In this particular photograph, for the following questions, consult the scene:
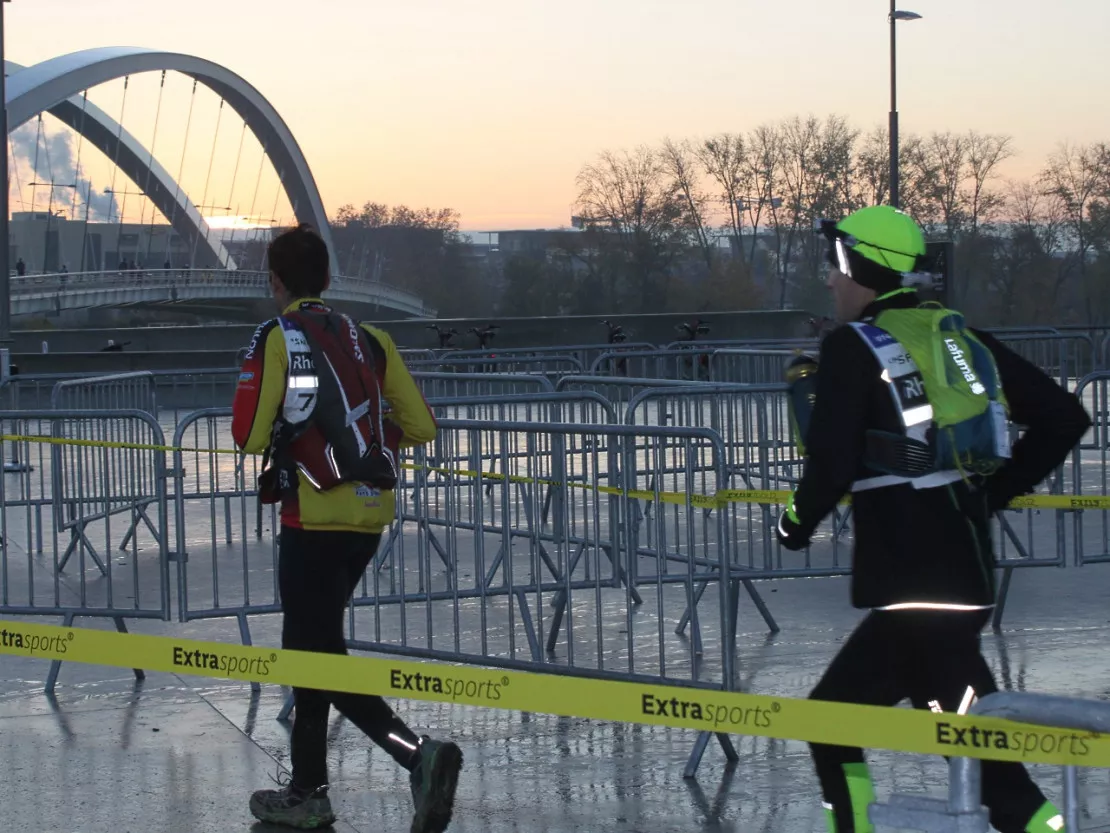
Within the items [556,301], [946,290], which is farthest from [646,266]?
[946,290]

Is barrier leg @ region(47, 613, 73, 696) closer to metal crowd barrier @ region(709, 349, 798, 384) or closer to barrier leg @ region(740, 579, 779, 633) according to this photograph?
barrier leg @ region(740, 579, 779, 633)

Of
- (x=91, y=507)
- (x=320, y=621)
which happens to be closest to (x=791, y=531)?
(x=320, y=621)

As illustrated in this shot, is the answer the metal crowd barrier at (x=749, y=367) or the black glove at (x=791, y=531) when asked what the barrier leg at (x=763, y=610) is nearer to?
the black glove at (x=791, y=531)

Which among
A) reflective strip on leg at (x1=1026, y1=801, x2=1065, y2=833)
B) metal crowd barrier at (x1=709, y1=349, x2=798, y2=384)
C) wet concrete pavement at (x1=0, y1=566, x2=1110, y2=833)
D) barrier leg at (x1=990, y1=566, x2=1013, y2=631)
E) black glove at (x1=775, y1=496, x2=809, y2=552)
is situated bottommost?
wet concrete pavement at (x1=0, y1=566, x2=1110, y2=833)

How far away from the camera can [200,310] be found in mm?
82000

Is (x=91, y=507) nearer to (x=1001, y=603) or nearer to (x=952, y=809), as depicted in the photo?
(x=1001, y=603)

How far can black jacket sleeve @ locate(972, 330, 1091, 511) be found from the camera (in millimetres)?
3787

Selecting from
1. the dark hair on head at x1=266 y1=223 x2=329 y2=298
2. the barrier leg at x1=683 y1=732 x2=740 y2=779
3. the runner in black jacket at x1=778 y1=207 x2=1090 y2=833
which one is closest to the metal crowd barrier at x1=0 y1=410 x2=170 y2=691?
the dark hair on head at x1=266 y1=223 x2=329 y2=298

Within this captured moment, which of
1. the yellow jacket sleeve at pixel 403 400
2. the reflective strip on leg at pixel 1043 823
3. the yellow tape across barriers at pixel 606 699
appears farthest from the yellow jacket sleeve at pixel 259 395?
the reflective strip on leg at pixel 1043 823

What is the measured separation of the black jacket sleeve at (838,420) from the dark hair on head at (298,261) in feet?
6.36

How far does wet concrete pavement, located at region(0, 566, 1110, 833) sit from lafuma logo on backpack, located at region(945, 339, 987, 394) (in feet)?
6.46

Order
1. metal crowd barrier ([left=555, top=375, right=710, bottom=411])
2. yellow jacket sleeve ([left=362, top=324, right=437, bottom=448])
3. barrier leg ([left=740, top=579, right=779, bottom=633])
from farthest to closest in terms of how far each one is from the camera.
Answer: metal crowd barrier ([left=555, top=375, right=710, bottom=411]), barrier leg ([left=740, top=579, right=779, bottom=633]), yellow jacket sleeve ([left=362, top=324, right=437, bottom=448])

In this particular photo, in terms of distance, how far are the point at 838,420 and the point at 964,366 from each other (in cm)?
33

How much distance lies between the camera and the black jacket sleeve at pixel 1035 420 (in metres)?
3.79
